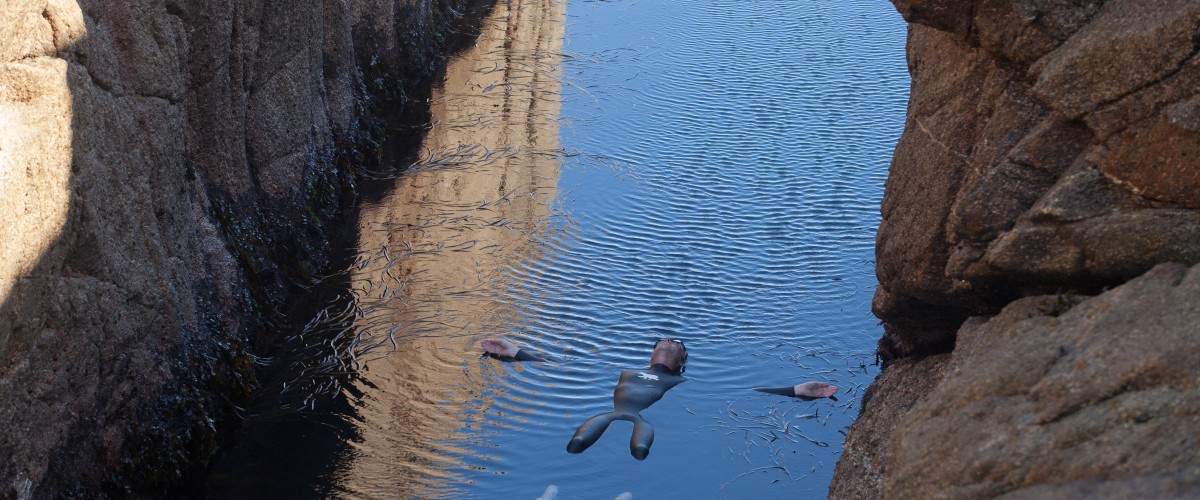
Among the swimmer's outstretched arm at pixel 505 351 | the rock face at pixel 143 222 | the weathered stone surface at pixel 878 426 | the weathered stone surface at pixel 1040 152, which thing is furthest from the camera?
the swimmer's outstretched arm at pixel 505 351

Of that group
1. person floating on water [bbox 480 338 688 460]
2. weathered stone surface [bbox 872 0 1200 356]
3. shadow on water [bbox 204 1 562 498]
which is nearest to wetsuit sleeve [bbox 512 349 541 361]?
person floating on water [bbox 480 338 688 460]

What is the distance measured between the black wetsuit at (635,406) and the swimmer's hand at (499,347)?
0.75 meters

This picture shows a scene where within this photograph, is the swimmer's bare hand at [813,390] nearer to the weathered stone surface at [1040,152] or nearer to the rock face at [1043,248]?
the rock face at [1043,248]

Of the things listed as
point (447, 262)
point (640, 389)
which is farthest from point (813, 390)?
point (447, 262)

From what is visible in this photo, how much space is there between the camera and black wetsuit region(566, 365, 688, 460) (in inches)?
263

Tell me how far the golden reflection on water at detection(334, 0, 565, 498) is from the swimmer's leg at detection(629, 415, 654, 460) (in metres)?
0.98

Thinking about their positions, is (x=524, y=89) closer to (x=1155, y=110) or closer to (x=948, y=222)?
(x=948, y=222)

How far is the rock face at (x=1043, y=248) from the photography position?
3.32m

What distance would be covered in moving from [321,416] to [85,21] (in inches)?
102

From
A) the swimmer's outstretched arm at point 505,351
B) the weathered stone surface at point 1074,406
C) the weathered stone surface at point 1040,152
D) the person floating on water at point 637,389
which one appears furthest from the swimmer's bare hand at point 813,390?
the weathered stone surface at point 1074,406

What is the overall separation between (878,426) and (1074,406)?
2.24 m

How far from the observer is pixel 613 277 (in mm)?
8781

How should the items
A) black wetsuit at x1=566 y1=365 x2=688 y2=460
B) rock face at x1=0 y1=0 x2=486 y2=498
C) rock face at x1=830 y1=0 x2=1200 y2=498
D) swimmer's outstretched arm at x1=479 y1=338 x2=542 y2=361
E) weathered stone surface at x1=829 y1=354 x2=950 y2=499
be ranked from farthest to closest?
swimmer's outstretched arm at x1=479 y1=338 x2=542 y2=361, black wetsuit at x1=566 y1=365 x2=688 y2=460, weathered stone surface at x1=829 y1=354 x2=950 y2=499, rock face at x1=0 y1=0 x2=486 y2=498, rock face at x1=830 y1=0 x2=1200 y2=498

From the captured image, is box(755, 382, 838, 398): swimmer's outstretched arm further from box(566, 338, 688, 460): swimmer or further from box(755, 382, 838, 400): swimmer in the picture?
box(566, 338, 688, 460): swimmer
